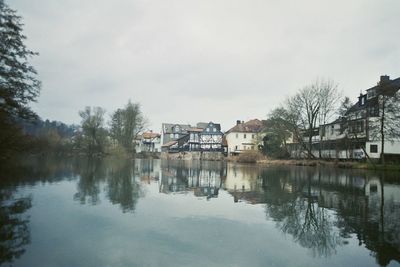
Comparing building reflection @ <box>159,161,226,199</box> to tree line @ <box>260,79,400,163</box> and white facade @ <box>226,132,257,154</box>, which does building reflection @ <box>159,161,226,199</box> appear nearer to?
tree line @ <box>260,79,400,163</box>

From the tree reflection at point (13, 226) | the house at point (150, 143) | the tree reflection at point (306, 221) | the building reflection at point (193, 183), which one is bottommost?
the building reflection at point (193, 183)

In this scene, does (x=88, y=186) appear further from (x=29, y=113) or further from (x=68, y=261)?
(x=68, y=261)

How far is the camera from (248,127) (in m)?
82.5

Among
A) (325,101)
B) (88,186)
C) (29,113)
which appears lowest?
(88,186)

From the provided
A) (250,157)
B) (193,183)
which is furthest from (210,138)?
(193,183)

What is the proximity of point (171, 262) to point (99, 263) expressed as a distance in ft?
4.59

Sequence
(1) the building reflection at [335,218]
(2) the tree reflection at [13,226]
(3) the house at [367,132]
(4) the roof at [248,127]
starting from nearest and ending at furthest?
(2) the tree reflection at [13,226] < (1) the building reflection at [335,218] < (3) the house at [367,132] < (4) the roof at [248,127]

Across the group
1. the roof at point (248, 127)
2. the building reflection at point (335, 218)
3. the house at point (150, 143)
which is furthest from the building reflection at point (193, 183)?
the house at point (150, 143)

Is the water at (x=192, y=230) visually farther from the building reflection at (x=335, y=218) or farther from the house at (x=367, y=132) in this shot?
the house at (x=367, y=132)

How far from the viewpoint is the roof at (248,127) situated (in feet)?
266

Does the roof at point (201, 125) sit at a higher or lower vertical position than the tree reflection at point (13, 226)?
higher

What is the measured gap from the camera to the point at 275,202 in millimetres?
13117

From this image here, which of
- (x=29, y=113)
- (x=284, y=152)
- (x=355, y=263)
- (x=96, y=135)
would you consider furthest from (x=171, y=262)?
(x=96, y=135)

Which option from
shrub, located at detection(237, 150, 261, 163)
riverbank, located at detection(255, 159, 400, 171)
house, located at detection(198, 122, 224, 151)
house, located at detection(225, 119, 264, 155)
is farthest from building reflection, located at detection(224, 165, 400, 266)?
house, located at detection(198, 122, 224, 151)
